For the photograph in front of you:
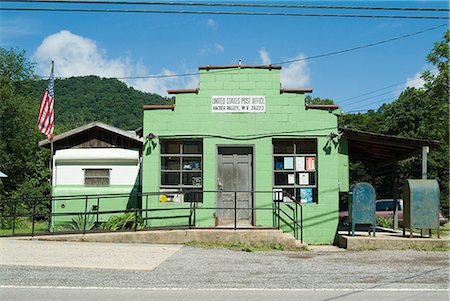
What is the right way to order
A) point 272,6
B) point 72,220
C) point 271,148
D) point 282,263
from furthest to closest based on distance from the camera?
point 72,220, point 271,148, point 272,6, point 282,263

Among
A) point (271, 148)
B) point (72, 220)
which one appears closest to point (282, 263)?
point (271, 148)

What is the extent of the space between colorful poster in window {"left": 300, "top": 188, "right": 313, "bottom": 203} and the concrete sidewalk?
4.63 meters

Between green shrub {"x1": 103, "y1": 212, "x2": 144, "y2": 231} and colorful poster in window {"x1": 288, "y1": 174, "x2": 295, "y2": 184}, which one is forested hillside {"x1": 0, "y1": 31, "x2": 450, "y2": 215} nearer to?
colorful poster in window {"x1": 288, "y1": 174, "x2": 295, "y2": 184}

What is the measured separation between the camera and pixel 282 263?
460 inches

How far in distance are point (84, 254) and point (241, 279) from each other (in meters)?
4.32

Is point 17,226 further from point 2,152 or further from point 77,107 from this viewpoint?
point 77,107

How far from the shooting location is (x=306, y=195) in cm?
1712

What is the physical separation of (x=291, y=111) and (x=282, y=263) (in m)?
6.56

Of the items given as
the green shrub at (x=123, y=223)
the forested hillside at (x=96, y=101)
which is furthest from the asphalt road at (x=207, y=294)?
the forested hillside at (x=96, y=101)

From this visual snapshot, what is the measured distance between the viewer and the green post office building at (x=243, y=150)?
55.5 ft

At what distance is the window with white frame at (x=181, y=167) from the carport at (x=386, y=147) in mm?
4666

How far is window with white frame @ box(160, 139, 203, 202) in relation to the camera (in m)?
17.2

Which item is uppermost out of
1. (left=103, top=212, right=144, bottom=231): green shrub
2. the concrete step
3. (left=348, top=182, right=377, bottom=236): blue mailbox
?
(left=348, top=182, right=377, bottom=236): blue mailbox

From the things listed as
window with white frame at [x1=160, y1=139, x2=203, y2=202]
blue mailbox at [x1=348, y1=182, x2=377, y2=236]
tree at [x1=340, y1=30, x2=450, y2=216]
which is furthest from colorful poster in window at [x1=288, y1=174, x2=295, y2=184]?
tree at [x1=340, y1=30, x2=450, y2=216]
